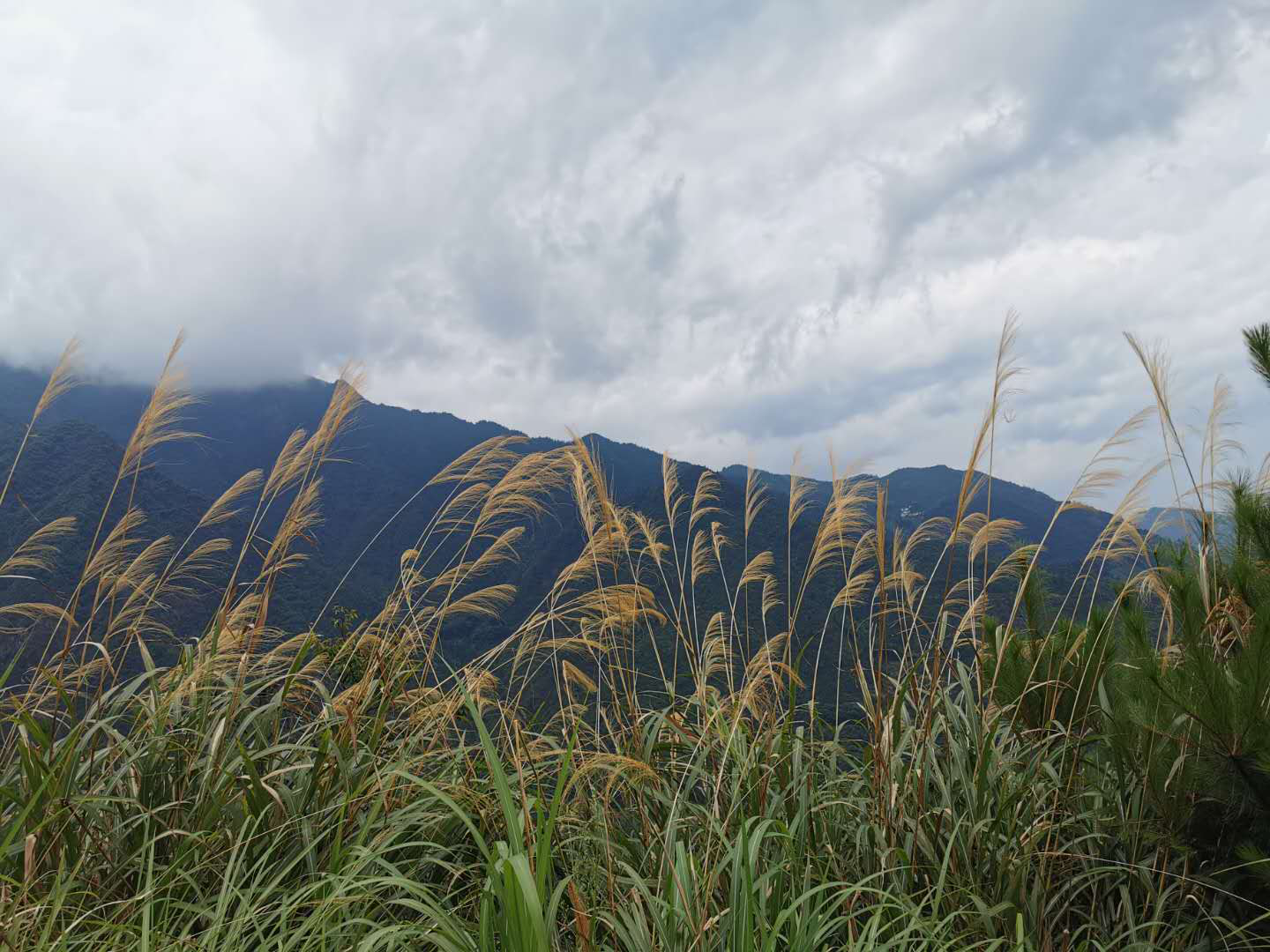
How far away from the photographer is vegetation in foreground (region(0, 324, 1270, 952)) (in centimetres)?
215

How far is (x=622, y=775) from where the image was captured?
2.62 meters

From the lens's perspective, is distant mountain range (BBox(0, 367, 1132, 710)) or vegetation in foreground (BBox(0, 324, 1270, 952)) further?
distant mountain range (BBox(0, 367, 1132, 710))

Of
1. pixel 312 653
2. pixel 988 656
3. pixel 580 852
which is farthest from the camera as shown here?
pixel 312 653

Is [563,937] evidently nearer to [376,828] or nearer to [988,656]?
[376,828]

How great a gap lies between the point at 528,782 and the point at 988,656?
7.54ft

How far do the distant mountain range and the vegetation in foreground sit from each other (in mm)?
424

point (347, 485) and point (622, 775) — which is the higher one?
point (347, 485)

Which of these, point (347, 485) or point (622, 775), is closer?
point (622, 775)

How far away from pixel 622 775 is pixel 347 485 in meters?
110

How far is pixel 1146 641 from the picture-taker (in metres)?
3.05

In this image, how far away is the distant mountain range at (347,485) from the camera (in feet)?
30.7

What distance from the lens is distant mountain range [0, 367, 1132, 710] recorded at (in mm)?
9367

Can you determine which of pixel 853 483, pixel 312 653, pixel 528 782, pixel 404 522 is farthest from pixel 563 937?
pixel 404 522

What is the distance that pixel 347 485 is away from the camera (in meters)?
104
